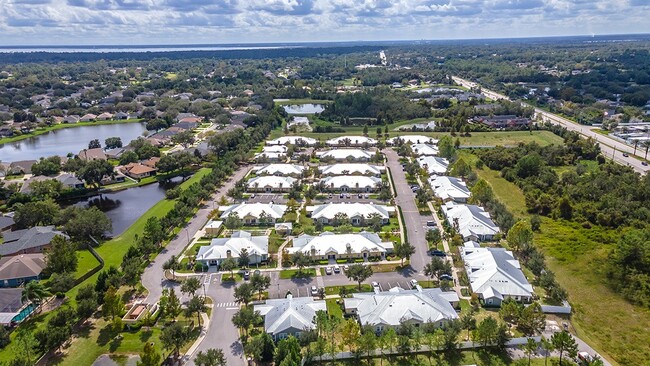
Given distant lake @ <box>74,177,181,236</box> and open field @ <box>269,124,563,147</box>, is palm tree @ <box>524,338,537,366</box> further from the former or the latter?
open field @ <box>269,124,563,147</box>

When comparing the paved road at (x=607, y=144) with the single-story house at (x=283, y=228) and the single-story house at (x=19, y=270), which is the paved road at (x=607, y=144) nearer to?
the single-story house at (x=283, y=228)

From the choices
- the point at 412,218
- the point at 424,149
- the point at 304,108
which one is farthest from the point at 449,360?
the point at 304,108

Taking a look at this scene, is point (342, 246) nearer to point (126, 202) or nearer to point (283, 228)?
point (283, 228)

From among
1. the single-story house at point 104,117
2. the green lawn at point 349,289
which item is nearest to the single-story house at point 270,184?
the green lawn at point 349,289

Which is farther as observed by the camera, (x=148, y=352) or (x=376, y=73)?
(x=376, y=73)

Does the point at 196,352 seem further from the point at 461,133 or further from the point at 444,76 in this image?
the point at 444,76

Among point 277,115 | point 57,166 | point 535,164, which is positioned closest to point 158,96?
point 277,115
